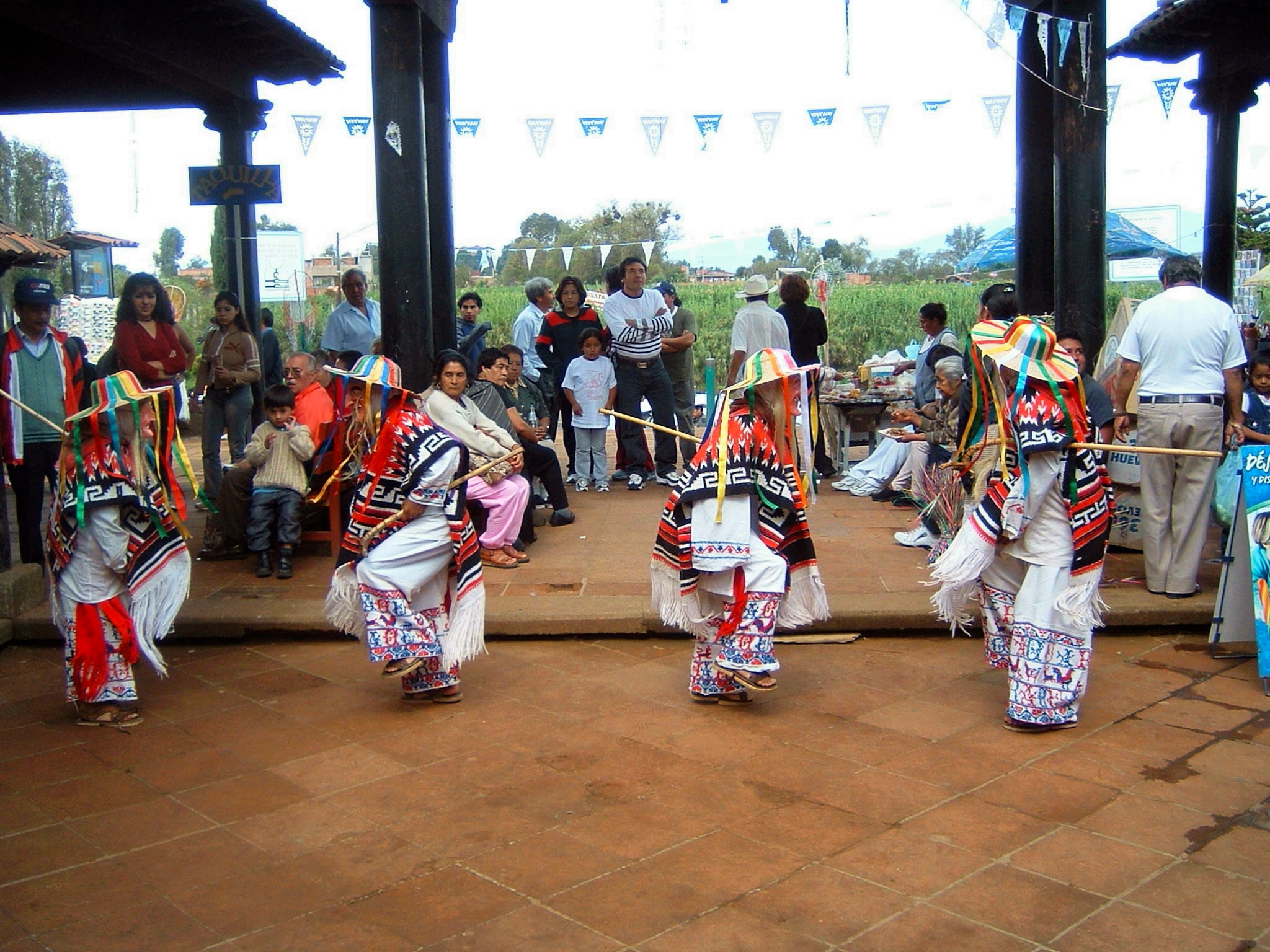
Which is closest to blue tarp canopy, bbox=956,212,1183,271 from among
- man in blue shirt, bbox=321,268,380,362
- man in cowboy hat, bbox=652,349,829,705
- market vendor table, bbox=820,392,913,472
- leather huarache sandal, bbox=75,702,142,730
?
market vendor table, bbox=820,392,913,472

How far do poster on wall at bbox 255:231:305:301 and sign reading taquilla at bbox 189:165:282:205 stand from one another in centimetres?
398

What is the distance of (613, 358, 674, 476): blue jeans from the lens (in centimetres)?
1030

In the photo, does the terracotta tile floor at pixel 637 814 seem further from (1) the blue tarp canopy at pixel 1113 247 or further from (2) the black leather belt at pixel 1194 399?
(1) the blue tarp canopy at pixel 1113 247

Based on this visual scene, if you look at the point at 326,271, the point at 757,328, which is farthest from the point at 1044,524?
the point at 326,271

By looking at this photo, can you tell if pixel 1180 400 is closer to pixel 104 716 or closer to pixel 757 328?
pixel 757 328

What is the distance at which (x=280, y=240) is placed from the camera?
49.2ft

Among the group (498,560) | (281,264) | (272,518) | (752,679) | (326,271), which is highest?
(326,271)

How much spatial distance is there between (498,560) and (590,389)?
104 inches

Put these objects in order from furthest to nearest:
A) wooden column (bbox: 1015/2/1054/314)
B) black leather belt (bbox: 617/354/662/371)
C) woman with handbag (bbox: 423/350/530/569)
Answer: black leather belt (bbox: 617/354/662/371) → wooden column (bbox: 1015/2/1054/314) → woman with handbag (bbox: 423/350/530/569)

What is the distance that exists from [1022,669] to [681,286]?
91.0 feet

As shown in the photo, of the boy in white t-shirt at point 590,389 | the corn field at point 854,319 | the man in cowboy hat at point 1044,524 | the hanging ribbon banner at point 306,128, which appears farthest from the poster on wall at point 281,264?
the corn field at point 854,319

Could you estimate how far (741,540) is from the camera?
5281mm

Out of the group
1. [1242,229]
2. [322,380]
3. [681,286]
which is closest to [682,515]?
[322,380]

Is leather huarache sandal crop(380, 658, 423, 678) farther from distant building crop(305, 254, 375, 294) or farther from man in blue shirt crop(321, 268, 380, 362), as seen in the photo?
distant building crop(305, 254, 375, 294)
